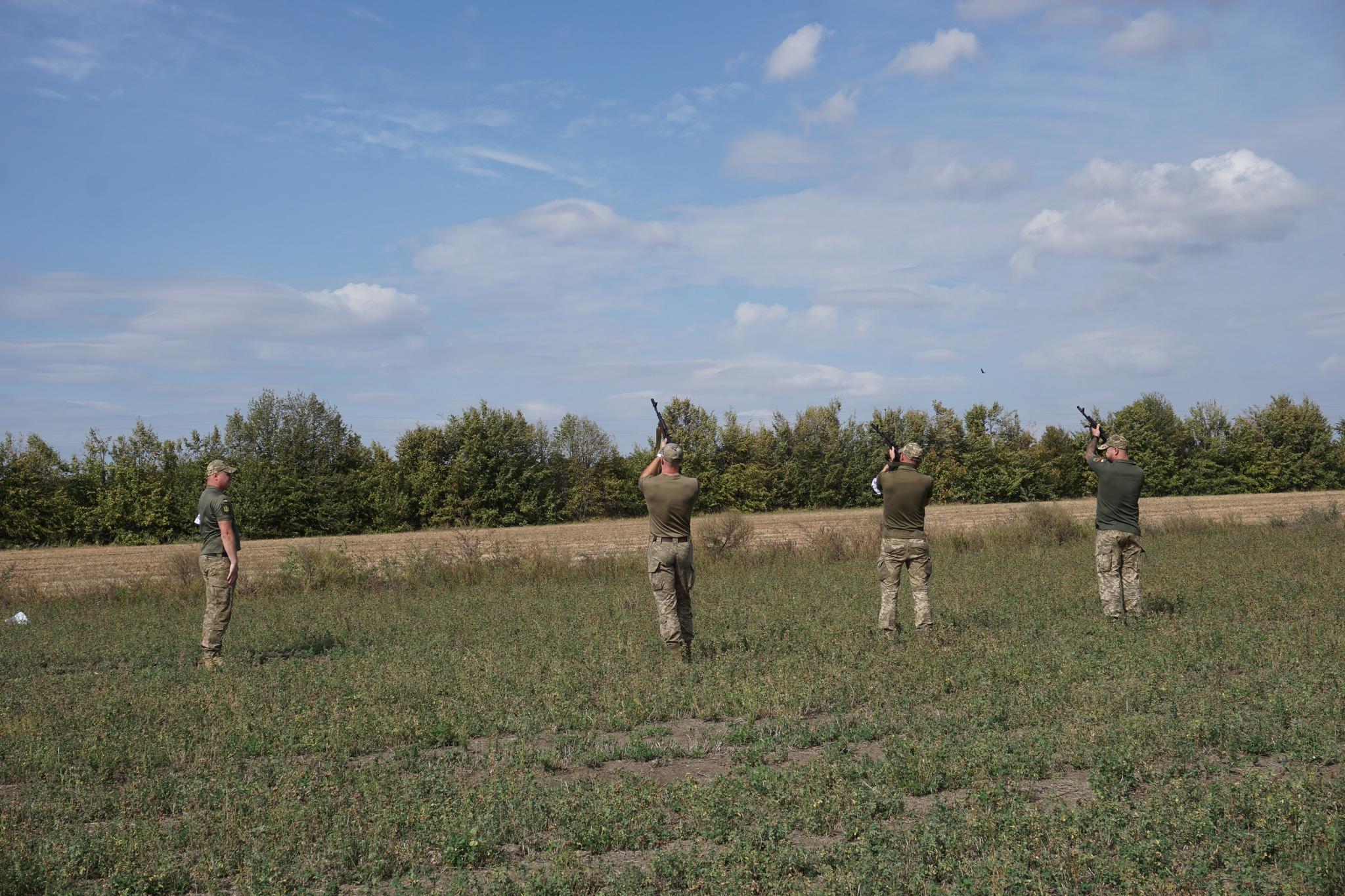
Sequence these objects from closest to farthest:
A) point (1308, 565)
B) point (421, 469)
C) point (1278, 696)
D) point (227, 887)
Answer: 1. point (227, 887)
2. point (1278, 696)
3. point (1308, 565)
4. point (421, 469)

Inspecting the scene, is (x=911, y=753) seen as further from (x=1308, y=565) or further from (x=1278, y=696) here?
(x=1308, y=565)

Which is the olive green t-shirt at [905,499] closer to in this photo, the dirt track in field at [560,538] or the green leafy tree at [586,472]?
the dirt track in field at [560,538]

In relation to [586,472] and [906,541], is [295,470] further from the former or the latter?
[906,541]

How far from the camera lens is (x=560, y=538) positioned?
43.2m

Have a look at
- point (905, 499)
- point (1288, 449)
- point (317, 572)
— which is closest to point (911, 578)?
point (905, 499)

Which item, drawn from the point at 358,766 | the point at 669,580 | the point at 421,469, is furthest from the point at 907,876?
the point at 421,469

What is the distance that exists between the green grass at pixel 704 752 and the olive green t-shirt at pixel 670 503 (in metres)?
1.44

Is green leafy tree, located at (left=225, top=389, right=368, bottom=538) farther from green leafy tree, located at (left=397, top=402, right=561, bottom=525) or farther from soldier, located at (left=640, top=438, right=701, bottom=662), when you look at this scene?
soldier, located at (left=640, top=438, right=701, bottom=662)

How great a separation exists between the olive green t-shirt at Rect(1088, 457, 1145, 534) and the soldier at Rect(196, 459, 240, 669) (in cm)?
1057

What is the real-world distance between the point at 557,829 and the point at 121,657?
9.13m

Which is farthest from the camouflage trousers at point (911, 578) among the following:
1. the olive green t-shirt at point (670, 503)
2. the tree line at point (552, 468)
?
the tree line at point (552, 468)

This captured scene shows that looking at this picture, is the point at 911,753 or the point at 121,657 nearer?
the point at 911,753

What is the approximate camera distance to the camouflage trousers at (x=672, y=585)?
10469 mm

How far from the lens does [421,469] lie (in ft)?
175
